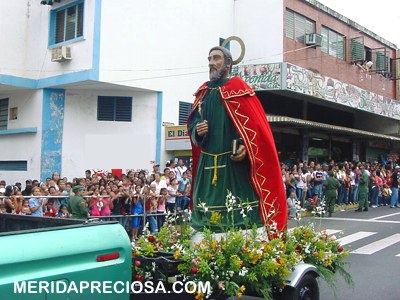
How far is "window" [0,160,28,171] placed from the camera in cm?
1745

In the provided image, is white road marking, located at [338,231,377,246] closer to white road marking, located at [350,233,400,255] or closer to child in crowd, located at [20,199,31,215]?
white road marking, located at [350,233,400,255]

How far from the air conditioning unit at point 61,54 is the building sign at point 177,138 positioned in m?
4.15

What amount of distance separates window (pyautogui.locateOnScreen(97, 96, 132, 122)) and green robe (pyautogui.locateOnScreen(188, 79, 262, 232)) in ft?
42.0

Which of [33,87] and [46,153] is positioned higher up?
[33,87]

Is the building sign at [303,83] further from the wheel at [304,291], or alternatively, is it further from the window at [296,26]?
the wheel at [304,291]

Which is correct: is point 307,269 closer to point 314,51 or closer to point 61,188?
point 61,188

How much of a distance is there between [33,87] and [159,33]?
15.6 feet

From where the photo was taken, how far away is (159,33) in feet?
58.2

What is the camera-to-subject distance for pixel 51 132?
1670cm

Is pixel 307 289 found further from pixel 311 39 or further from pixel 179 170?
pixel 311 39

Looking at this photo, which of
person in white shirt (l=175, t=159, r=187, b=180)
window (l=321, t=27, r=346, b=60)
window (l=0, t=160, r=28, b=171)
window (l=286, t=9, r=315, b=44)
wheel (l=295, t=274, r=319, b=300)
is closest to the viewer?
wheel (l=295, t=274, r=319, b=300)

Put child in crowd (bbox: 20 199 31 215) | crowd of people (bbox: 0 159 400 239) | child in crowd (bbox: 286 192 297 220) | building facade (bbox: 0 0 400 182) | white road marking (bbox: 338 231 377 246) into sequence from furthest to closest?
building facade (bbox: 0 0 400 182), white road marking (bbox: 338 231 377 246), crowd of people (bbox: 0 159 400 239), child in crowd (bbox: 20 199 31 215), child in crowd (bbox: 286 192 297 220)

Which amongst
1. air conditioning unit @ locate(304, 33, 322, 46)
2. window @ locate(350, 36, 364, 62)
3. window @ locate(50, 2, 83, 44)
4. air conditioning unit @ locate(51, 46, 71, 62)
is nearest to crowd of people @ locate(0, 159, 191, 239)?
A: air conditioning unit @ locate(51, 46, 71, 62)

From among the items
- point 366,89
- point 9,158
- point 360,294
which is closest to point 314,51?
point 366,89
